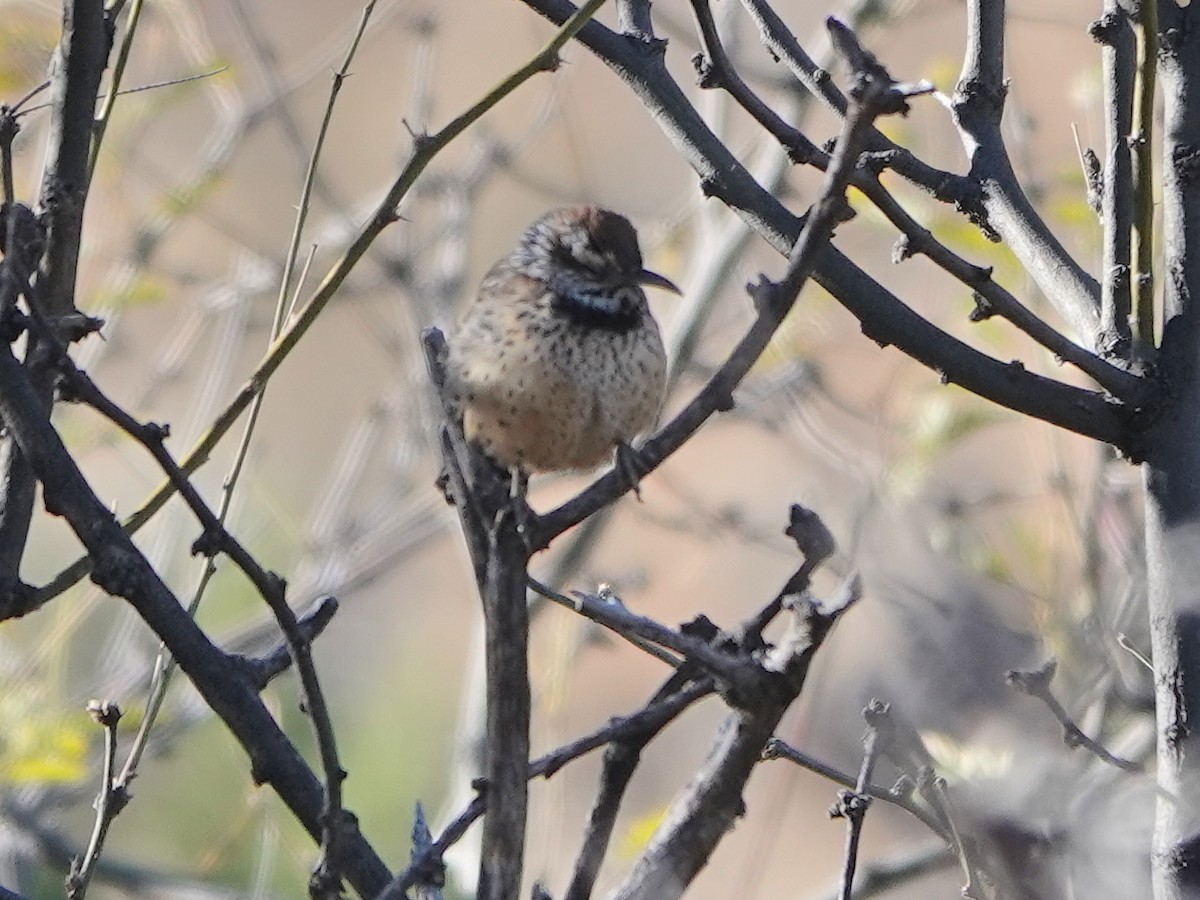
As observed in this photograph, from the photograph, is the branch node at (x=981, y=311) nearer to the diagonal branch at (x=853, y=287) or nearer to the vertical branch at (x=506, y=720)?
the diagonal branch at (x=853, y=287)

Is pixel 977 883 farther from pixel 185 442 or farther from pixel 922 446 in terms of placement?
pixel 185 442

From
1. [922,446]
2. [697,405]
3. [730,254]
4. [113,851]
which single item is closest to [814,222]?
[697,405]

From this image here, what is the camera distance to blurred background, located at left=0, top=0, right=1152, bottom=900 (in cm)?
292

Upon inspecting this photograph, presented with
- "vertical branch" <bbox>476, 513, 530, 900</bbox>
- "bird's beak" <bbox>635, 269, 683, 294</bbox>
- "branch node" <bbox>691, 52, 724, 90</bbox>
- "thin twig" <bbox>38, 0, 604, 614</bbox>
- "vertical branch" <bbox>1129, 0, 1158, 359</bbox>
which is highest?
"bird's beak" <bbox>635, 269, 683, 294</bbox>

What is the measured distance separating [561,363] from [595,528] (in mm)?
1584

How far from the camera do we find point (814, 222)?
1.39 m

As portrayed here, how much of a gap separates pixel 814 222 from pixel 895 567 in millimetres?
1659

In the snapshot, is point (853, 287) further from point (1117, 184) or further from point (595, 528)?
point (595, 528)

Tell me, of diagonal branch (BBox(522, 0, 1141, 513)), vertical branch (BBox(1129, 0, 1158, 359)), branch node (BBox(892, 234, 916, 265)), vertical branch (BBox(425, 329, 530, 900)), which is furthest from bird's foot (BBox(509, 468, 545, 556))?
vertical branch (BBox(1129, 0, 1158, 359))

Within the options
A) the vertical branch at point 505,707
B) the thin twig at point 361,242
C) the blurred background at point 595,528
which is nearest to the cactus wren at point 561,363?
the blurred background at point 595,528

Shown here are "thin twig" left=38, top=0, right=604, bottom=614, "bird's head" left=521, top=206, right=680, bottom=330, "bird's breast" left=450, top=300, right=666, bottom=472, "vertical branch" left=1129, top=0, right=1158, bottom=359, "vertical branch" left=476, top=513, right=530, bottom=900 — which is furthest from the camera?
"bird's head" left=521, top=206, right=680, bottom=330

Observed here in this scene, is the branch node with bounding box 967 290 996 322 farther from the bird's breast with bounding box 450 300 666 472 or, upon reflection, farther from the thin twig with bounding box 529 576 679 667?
the bird's breast with bounding box 450 300 666 472

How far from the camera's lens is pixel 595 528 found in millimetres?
4609

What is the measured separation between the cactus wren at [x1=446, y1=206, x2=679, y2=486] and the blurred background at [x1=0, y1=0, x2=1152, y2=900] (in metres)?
0.49
